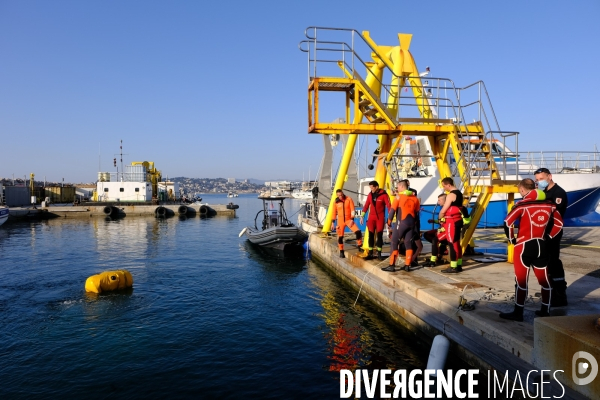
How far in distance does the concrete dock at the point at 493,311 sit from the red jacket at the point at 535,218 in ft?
A: 3.73

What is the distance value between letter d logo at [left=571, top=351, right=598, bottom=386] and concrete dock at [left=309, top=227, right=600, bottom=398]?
4cm

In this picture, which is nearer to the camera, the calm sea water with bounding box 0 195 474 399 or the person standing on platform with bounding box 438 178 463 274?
the calm sea water with bounding box 0 195 474 399

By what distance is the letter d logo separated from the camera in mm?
3799

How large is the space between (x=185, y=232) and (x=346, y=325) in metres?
23.3

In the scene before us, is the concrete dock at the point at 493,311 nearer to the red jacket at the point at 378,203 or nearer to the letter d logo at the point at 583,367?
the letter d logo at the point at 583,367

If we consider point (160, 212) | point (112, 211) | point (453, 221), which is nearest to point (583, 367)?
point (453, 221)

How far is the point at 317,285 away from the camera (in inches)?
492

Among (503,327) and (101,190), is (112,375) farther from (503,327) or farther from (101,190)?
(101,190)

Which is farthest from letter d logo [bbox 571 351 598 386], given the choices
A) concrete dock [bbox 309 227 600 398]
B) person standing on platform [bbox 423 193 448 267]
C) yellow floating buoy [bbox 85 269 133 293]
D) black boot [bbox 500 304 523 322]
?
yellow floating buoy [bbox 85 269 133 293]

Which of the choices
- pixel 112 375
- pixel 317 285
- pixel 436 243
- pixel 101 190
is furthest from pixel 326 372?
pixel 101 190

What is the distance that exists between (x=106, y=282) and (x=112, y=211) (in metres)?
35.7

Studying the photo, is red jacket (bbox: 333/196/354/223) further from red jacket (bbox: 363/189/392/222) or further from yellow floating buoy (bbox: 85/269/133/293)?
yellow floating buoy (bbox: 85/269/133/293)

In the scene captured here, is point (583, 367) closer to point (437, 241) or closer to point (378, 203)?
point (437, 241)

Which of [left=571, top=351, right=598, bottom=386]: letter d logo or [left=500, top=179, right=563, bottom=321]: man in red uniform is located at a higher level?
[left=500, top=179, right=563, bottom=321]: man in red uniform
